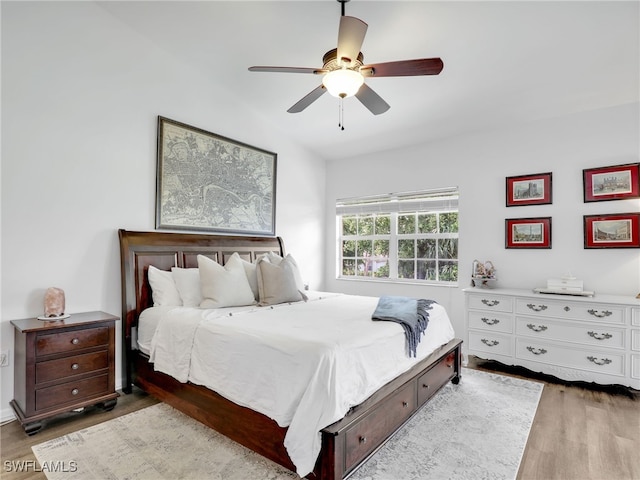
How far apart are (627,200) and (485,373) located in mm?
2218

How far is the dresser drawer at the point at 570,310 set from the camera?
3023mm

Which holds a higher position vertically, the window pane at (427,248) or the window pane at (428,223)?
the window pane at (428,223)

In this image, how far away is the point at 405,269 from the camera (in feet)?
16.0

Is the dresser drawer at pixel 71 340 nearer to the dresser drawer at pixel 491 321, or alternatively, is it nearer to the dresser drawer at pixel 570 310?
the dresser drawer at pixel 491 321

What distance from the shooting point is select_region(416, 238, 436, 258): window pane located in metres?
4.62

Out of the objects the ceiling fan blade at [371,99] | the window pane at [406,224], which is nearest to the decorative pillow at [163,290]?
the ceiling fan blade at [371,99]

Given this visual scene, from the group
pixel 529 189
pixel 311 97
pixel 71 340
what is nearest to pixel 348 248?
pixel 529 189

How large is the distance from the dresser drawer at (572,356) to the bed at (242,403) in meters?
0.81

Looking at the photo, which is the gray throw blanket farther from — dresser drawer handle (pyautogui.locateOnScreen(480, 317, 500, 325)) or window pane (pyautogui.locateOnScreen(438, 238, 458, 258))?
window pane (pyautogui.locateOnScreen(438, 238, 458, 258))

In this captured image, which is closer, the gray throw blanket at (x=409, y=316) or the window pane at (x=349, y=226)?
the gray throw blanket at (x=409, y=316)

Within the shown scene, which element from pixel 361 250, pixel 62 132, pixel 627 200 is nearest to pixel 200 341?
pixel 62 132

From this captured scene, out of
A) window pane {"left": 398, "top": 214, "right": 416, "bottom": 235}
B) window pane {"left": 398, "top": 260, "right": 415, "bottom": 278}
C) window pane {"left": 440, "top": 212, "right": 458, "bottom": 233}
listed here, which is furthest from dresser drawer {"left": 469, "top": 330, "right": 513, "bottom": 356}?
window pane {"left": 398, "top": 214, "right": 416, "bottom": 235}

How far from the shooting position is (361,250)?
17.5 ft

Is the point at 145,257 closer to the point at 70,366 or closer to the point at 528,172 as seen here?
the point at 70,366
